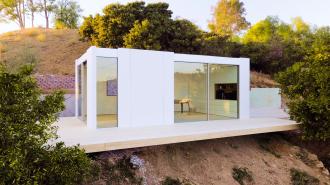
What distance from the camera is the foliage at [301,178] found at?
7.35 m

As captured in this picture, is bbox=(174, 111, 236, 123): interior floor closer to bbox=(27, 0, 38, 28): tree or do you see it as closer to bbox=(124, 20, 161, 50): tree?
bbox=(124, 20, 161, 50): tree

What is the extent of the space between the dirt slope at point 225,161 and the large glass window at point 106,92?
59.5 inches

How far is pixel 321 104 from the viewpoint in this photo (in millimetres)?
7496

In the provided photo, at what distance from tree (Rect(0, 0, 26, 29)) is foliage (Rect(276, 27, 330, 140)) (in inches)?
1297

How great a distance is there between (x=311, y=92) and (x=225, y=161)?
366cm

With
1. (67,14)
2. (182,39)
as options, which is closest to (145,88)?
(182,39)

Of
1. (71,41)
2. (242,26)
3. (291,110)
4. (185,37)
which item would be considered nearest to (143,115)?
(291,110)

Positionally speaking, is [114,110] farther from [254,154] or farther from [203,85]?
[254,154]

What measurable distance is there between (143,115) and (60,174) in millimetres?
4395

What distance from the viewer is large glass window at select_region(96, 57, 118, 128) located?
25.0 feet

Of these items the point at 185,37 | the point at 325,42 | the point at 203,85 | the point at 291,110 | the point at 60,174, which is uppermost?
the point at 185,37

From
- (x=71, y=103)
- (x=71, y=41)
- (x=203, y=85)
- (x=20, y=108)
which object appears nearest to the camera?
(x=20, y=108)

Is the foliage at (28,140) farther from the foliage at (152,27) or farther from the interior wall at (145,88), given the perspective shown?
the foliage at (152,27)

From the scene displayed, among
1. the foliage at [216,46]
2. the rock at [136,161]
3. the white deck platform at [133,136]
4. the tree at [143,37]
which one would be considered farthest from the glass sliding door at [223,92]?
the foliage at [216,46]
